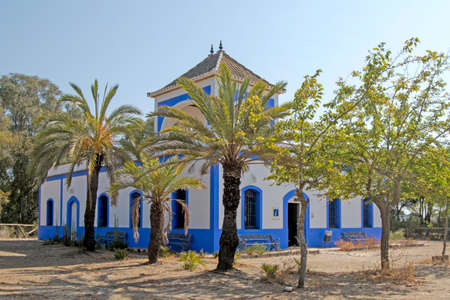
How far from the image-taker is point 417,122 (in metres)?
11.9

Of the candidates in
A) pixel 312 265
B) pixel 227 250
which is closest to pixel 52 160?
pixel 227 250

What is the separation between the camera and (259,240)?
18500mm

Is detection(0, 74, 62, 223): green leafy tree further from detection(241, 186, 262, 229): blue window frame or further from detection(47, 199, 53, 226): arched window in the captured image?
detection(241, 186, 262, 229): blue window frame

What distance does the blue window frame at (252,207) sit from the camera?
61.5ft

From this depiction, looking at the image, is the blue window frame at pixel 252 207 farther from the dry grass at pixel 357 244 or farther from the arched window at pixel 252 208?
the dry grass at pixel 357 244

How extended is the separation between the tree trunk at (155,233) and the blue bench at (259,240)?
416cm

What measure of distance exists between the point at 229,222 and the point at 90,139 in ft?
24.2

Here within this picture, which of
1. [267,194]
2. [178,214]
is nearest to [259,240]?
[267,194]

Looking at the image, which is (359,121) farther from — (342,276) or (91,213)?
(91,213)

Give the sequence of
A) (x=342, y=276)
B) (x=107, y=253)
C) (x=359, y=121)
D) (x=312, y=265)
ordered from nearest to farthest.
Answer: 1. (x=359, y=121)
2. (x=342, y=276)
3. (x=312, y=265)
4. (x=107, y=253)

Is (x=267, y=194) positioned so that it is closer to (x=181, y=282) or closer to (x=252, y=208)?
(x=252, y=208)

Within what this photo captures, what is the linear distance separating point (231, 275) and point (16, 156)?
30.7 m

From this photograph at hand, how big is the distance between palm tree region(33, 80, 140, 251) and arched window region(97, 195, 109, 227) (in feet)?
17.2

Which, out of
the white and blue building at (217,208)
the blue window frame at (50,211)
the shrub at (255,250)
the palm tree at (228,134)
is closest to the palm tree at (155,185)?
the palm tree at (228,134)
